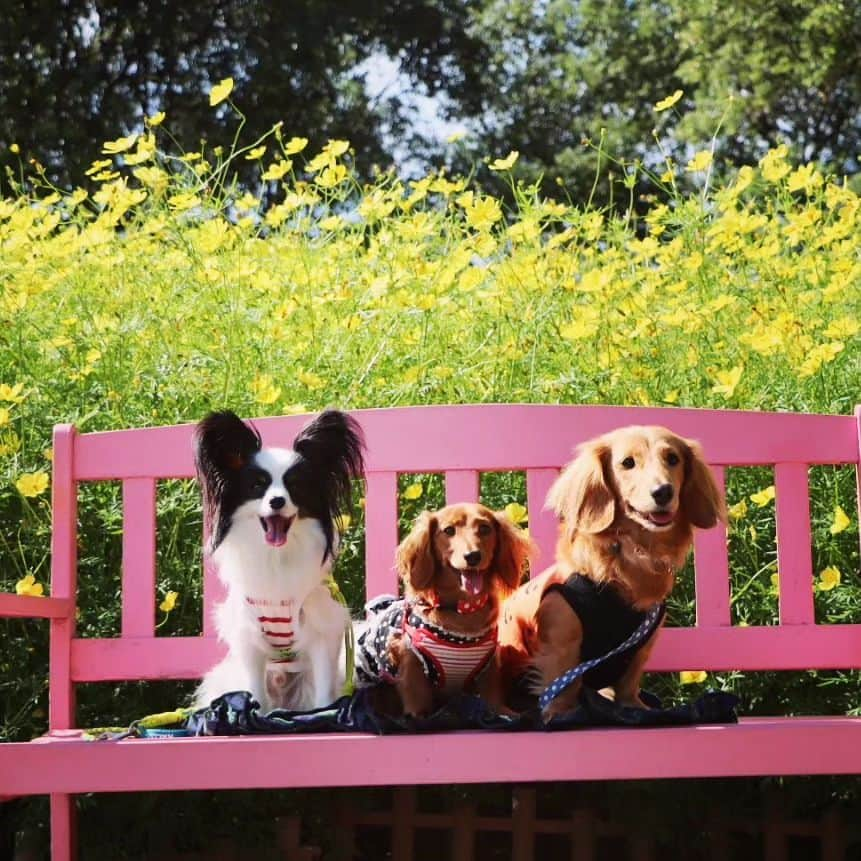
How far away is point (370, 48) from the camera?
16156 mm

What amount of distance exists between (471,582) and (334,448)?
0.38 metres

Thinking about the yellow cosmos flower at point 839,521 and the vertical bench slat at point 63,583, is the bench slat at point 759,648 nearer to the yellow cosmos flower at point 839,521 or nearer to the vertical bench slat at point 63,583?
the yellow cosmos flower at point 839,521

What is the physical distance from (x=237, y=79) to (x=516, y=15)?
454 centimetres

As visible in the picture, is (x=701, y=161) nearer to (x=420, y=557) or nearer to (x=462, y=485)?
(x=462, y=485)

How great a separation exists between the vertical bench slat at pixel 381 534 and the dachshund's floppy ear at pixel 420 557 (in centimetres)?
53

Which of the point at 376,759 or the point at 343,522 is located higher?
the point at 343,522

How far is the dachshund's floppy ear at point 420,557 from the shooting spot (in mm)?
2400

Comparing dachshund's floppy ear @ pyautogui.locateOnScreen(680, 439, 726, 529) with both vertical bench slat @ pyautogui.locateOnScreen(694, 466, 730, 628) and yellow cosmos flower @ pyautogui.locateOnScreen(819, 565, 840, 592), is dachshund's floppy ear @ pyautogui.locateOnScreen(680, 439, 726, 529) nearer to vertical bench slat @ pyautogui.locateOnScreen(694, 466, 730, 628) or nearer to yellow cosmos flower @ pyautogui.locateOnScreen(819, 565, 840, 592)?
vertical bench slat @ pyautogui.locateOnScreen(694, 466, 730, 628)

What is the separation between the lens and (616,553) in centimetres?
243

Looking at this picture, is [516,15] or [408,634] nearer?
[408,634]

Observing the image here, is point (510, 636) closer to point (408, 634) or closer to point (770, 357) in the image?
point (408, 634)

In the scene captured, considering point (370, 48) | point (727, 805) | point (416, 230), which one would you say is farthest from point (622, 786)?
point (370, 48)

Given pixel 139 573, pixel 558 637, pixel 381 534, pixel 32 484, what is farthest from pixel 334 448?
pixel 32 484

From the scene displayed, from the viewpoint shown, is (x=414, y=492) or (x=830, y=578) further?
(x=414, y=492)
